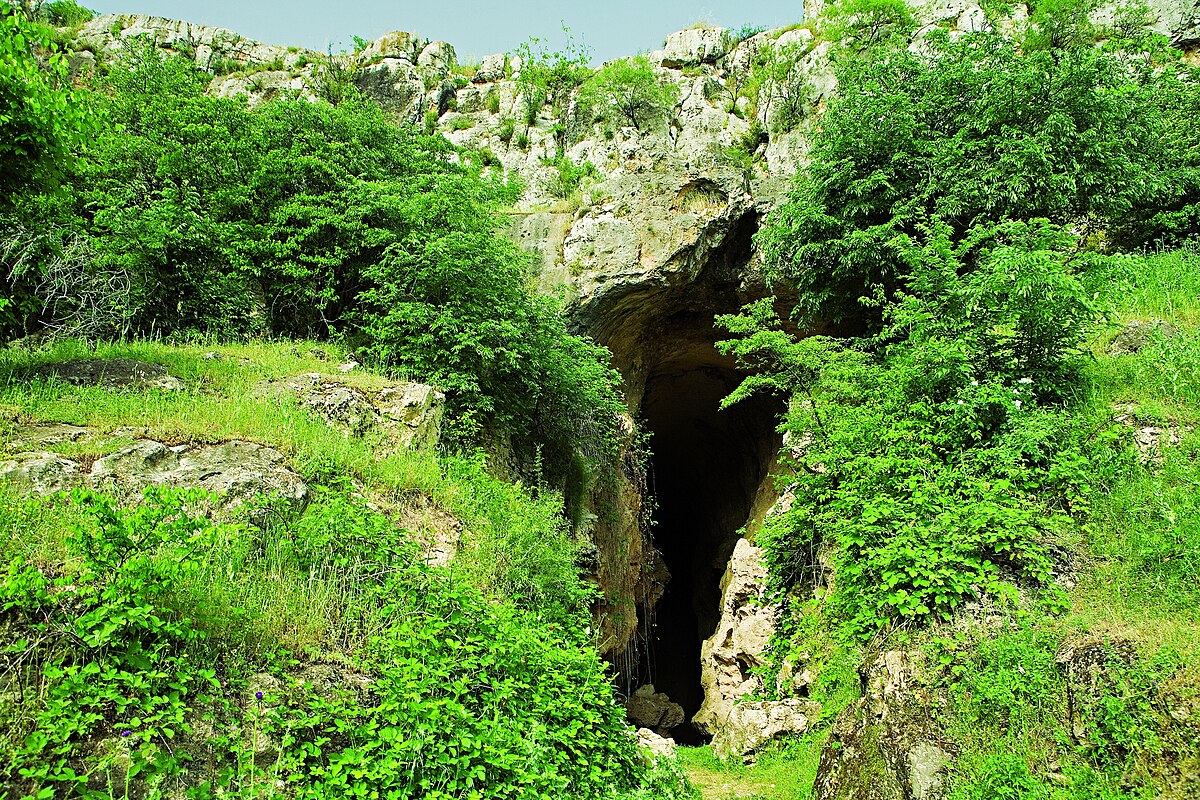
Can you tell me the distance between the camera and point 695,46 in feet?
68.9

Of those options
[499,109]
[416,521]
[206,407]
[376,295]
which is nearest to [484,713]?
[416,521]

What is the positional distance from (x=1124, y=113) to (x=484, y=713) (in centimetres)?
1340

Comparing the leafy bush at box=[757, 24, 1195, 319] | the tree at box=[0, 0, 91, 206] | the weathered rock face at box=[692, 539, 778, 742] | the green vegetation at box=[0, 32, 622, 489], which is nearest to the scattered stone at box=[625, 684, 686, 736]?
the weathered rock face at box=[692, 539, 778, 742]

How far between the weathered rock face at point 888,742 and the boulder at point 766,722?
3.11 m

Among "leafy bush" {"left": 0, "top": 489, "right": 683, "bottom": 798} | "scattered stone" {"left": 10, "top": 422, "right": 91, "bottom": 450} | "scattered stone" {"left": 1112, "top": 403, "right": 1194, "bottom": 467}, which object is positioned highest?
"scattered stone" {"left": 1112, "top": 403, "right": 1194, "bottom": 467}

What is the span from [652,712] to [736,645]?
19.8 ft

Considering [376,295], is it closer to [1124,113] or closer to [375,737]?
[375,737]

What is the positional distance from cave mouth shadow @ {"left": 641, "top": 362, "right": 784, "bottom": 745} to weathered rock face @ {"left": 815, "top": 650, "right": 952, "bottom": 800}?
11064 millimetres

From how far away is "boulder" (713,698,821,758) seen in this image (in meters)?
9.49

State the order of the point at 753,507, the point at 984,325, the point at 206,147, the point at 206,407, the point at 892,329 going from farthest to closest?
the point at 753,507
the point at 206,147
the point at 892,329
the point at 984,325
the point at 206,407

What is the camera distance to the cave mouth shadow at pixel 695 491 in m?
19.4

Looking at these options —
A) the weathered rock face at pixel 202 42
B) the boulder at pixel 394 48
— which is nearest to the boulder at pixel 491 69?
the boulder at pixel 394 48

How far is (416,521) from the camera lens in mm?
7059

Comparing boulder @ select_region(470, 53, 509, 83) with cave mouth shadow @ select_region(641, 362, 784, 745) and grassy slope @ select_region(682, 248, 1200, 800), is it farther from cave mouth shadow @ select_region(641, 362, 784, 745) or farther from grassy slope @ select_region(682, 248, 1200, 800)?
grassy slope @ select_region(682, 248, 1200, 800)
